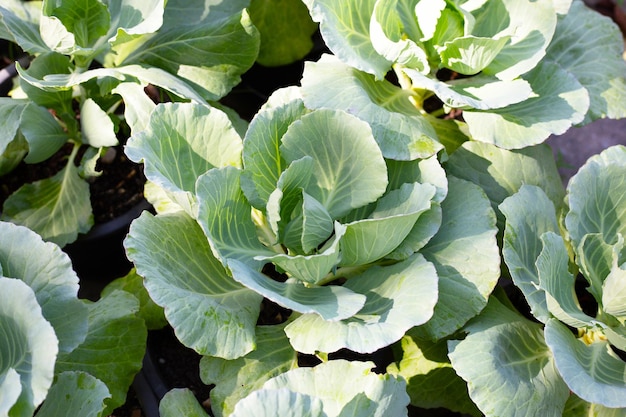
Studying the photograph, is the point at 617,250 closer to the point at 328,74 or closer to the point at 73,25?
the point at 328,74

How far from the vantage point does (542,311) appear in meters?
1.32

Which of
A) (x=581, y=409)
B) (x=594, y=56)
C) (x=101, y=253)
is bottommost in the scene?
(x=581, y=409)

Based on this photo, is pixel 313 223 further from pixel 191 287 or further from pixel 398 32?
pixel 398 32

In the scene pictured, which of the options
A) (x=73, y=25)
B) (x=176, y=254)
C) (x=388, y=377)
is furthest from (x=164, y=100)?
(x=388, y=377)

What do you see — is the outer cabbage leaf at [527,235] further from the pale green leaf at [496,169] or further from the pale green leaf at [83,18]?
the pale green leaf at [83,18]

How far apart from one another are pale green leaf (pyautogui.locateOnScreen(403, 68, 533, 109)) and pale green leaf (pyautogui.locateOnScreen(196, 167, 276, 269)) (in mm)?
462

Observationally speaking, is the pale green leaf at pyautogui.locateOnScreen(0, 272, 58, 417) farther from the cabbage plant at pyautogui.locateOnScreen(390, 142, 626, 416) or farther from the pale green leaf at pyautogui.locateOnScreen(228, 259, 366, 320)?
the cabbage plant at pyautogui.locateOnScreen(390, 142, 626, 416)

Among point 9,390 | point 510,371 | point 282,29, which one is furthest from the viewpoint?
point 282,29

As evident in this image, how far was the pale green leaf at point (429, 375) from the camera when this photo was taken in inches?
59.1

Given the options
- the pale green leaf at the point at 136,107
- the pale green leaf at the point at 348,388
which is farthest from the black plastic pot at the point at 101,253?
the pale green leaf at the point at 348,388

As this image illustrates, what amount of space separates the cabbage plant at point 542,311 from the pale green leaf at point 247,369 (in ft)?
0.89

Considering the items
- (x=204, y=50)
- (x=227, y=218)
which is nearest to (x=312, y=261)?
(x=227, y=218)

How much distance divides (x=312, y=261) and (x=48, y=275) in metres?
0.46

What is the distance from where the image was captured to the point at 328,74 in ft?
4.94
